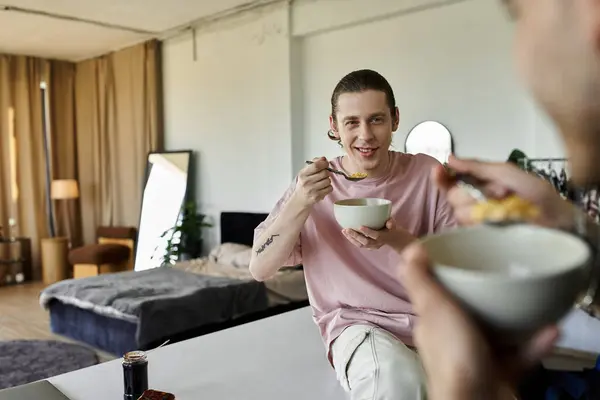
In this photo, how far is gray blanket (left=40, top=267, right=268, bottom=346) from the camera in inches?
128

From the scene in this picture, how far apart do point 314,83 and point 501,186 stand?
3602 millimetres

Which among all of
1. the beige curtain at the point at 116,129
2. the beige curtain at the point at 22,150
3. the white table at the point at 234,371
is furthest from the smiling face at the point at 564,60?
the beige curtain at the point at 22,150

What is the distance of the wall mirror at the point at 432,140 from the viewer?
3469 mm

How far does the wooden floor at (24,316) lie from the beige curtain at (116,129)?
1115 millimetres

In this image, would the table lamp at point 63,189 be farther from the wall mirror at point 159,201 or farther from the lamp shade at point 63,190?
the wall mirror at point 159,201

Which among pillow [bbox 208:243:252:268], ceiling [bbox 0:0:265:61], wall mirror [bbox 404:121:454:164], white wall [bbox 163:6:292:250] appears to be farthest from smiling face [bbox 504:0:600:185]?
ceiling [bbox 0:0:265:61]

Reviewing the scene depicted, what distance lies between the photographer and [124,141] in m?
6.00

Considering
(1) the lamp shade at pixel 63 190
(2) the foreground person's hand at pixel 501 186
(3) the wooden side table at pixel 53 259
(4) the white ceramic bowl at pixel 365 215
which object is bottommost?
(3) the wooden side table at pixel 53 259

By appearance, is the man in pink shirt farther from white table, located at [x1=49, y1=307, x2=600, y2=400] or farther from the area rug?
the area rug

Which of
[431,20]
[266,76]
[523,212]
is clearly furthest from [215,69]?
[523,212]

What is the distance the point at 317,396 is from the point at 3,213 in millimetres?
5796

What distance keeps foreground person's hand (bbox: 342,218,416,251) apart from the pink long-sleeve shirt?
0.17 meters

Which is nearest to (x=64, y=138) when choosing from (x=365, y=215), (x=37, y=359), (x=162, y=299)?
(x=37, y=359)

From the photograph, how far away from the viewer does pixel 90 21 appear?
488 cm
